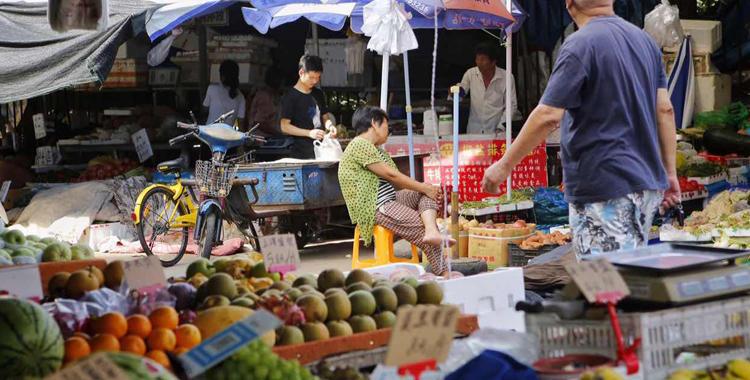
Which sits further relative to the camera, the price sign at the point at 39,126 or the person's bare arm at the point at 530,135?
the price sign at the point at 39,126

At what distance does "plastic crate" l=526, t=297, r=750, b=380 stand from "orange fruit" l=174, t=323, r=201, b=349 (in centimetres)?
119

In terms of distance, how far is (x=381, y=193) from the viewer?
9.36 m

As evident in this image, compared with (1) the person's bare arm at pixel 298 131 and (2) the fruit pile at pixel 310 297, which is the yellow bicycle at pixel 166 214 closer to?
(1) the person's bare arm at pixel 298 131

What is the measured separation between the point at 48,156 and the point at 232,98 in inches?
147

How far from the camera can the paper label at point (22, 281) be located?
14.7ft

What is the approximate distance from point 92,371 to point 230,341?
540mm

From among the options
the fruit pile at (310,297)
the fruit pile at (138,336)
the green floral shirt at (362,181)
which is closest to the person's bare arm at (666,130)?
the fruit pile at (310,297)

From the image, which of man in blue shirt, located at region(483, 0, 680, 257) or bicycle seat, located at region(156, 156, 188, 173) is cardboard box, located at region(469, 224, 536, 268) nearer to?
bicycle seat, located at region(156, 156, 188, 173)

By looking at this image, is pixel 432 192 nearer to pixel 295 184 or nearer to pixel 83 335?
pixel 295 184

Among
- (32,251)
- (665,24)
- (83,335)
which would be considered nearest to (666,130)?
(83,335)

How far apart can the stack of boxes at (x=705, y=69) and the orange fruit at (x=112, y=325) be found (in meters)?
11.2

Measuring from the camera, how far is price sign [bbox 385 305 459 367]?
3113mm

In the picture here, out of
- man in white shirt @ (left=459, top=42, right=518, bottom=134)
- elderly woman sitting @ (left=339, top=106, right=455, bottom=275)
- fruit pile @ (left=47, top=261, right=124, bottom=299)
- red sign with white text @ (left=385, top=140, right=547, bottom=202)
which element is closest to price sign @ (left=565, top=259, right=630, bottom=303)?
fruit pile @ (left=47, top=261, right=124, bottom=299)

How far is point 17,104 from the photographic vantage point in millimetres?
18781
